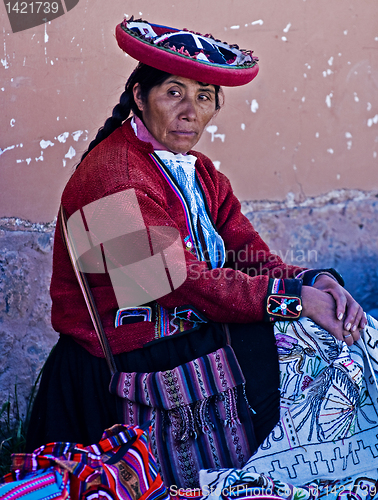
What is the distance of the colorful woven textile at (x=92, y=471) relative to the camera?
126 centimetres

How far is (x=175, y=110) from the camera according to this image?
1980 mm

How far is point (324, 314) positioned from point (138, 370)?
0.68 metres

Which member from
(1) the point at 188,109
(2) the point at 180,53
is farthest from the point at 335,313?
(2) the point at 180,53

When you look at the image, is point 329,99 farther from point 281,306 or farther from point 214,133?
point 281,306

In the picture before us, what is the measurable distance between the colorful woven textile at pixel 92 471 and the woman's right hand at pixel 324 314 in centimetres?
70

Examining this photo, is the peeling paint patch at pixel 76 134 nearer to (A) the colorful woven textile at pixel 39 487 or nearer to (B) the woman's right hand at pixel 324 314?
(B) the woman's right hand at pixel 324 314

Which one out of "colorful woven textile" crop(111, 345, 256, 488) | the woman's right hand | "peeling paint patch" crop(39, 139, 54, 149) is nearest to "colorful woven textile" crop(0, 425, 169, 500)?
"colorful woven textile" crop(111, 345, 256, 488)

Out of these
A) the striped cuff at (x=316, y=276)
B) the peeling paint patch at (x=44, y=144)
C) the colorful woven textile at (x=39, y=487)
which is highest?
the peeling paint patch at (x=44, y=144)

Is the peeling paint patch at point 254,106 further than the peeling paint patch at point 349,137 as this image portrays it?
No

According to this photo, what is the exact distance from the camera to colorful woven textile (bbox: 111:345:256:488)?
1721mm

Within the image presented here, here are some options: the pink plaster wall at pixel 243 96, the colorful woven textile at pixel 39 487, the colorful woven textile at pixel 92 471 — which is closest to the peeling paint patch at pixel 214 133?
the pink plaster wall at pixel 243 96

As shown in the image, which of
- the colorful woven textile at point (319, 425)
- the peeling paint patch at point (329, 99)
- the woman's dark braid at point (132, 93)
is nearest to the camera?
the colorful woven textile at point (319, 425)

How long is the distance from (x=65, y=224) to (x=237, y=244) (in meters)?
0.80

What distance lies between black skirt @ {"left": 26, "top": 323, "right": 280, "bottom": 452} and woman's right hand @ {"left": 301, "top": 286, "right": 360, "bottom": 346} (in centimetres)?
15
